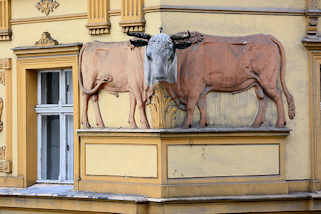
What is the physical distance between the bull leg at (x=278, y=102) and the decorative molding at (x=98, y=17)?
306cm

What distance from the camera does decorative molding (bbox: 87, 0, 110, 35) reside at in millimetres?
10547

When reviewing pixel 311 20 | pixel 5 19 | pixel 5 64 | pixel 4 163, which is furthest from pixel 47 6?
pixel 311 20

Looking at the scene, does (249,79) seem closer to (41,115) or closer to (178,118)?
(178,118)

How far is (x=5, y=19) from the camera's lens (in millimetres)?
11438

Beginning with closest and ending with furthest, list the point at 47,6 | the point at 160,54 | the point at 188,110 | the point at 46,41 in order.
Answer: the point at 160,54 < the point at 188,110 < the point at 46,41 < the point at 47,6

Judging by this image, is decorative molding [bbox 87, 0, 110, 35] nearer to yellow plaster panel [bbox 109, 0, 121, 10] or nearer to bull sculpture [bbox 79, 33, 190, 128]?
yellow plaster panel [bbox 109, 0, 121, 10]

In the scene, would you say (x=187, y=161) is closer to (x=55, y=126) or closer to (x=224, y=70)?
(x=224, y=70)

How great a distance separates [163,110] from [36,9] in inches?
131

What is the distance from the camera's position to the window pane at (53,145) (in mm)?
11438

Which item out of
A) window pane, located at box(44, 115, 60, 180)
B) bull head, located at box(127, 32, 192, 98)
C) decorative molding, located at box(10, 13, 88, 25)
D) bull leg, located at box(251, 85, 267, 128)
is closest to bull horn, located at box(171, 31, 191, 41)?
bull head, located at box(127, 32, 192, 98)

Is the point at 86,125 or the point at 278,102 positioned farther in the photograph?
the point at 86,125

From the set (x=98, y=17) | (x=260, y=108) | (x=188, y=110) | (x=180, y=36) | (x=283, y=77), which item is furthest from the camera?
(x=98, y=17)

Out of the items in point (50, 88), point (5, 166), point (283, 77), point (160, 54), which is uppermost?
point (160, 54)

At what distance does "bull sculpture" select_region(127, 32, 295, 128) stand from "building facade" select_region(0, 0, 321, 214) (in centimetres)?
2
